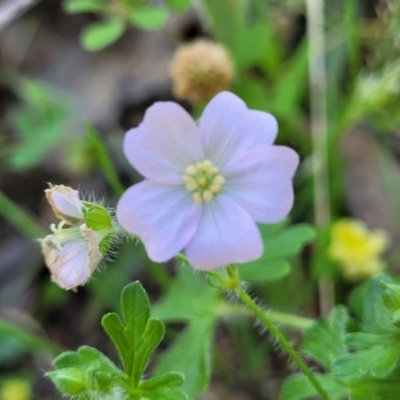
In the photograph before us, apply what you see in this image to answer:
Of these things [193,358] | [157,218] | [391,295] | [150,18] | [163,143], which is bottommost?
[193,358]

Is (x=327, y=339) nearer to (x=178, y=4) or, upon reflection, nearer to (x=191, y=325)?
(x=191, y=325)

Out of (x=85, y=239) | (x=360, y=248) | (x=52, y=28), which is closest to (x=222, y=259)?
(x=85, y=239)

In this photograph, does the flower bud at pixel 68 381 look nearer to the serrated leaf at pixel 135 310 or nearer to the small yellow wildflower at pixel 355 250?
the serrated leaf at pixel 135 310

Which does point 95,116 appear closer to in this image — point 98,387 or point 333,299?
point 333,299

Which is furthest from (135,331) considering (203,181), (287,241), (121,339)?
(287,241)

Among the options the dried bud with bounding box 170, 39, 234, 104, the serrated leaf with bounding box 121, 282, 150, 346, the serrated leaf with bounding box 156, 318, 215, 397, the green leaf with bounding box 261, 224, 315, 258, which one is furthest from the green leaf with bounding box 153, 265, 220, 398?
the dried bud with bounding box 170, 39, 234, 104

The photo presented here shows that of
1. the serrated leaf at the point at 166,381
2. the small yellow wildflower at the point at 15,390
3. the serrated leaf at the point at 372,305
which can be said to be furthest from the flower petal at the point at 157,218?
Answer: the small yellow wildflower at the point at 15,390

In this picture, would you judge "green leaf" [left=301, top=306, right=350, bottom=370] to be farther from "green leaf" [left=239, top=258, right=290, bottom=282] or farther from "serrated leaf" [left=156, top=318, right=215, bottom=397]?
"serrated leaf" [left=156, top=318, right=215, bottom=397]
